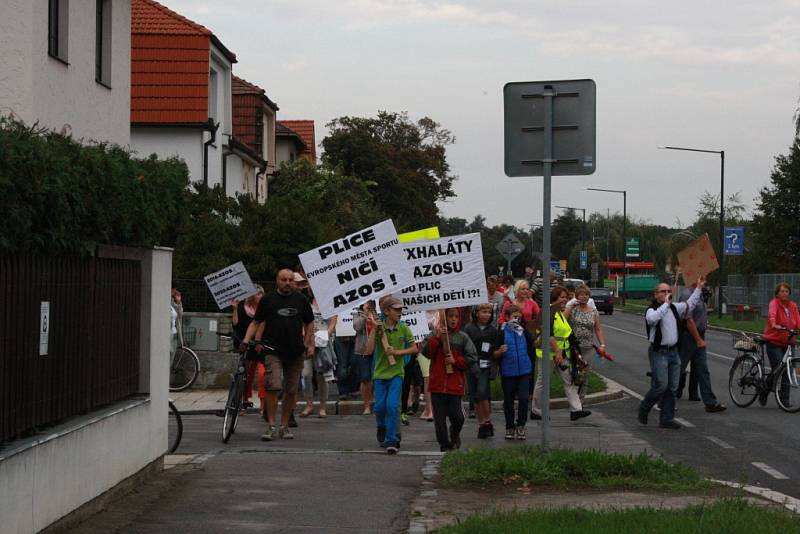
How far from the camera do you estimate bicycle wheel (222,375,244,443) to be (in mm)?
14312

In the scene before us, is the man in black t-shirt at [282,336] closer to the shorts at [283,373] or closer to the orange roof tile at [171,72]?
the shorts at [283,373]

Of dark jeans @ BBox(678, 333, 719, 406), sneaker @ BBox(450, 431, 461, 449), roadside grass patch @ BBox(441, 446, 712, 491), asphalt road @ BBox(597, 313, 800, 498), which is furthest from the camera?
dark jeans @ BBox(678, 333, 719, 406)

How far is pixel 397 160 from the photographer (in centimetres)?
7750

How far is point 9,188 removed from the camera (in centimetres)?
677

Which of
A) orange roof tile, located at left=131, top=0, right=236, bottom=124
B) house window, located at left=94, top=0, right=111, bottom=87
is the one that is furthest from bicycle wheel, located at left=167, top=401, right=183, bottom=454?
orange roof tile, located at left=131, top=0, right=236, bottom=124

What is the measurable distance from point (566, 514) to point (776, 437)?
7.43m

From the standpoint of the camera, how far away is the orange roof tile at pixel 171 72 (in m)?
35.7

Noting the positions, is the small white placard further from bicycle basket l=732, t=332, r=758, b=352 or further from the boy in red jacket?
bicycle basket l=732, t=332, r=758, b=352

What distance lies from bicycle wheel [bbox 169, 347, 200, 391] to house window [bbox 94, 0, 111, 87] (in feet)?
15.0

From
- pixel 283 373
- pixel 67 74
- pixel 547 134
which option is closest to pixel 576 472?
pixel 547 134

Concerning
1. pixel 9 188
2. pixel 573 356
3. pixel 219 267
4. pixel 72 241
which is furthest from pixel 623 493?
pixel 219 267

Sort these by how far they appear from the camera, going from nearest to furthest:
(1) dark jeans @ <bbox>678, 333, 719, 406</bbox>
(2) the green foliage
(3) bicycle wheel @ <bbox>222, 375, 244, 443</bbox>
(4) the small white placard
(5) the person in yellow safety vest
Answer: (4) the small white placard → (3) bicycle wheel @ <bbox>222, 375, 244, 443</bbox> → (5) the person in yellow safety vest → (1) dark jeans @ <bbox>678, 333, 719, 406</bbox> → (2) the green foliage

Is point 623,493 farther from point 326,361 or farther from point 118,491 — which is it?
point 326,361

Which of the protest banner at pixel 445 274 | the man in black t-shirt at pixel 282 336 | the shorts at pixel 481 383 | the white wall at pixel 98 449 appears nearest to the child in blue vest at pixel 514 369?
the shorts at pixel 481 383
